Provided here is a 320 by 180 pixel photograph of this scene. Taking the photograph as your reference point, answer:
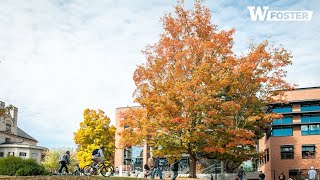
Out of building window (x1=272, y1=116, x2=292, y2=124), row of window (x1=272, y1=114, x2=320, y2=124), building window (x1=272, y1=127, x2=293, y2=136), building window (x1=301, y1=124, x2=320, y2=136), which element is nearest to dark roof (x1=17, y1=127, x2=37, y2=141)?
building window (x1=272, y1=127, x2=293, y2=136)

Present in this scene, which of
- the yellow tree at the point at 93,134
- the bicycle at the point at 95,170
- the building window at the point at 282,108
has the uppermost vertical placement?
the building window at the point at 282,108

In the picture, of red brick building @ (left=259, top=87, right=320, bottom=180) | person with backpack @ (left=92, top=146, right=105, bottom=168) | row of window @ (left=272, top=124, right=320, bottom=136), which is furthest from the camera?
row of window @ (left=272, top=124, right=320, bottom=136)

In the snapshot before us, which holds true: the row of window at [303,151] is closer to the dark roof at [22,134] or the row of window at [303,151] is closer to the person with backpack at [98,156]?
the person with backpack at [98,156]

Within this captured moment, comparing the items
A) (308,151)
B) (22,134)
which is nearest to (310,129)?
(308,151)

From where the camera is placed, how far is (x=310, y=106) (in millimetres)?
56406

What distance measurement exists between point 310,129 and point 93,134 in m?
32.7

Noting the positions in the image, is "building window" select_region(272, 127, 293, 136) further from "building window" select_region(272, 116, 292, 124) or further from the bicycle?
the bicycle

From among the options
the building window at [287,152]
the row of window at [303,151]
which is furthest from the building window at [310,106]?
the building window at [287,152]

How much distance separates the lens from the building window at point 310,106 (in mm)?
56062

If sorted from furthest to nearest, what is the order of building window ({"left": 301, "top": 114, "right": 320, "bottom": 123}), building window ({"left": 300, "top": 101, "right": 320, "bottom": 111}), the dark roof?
the dark roof < building window ({"left": 300, "top": 101, "right": 320, "bottom": 111}) < building window ({"left": 301, "top": 114, "right": 320, "bottom": 123})

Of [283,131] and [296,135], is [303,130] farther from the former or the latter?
[283,131]

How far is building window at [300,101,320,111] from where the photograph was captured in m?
56.1

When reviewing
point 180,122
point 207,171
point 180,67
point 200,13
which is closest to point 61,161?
point 180,122

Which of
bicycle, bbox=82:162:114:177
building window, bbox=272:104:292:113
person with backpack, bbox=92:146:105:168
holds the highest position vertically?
building window, bbox=272:104:292:113
